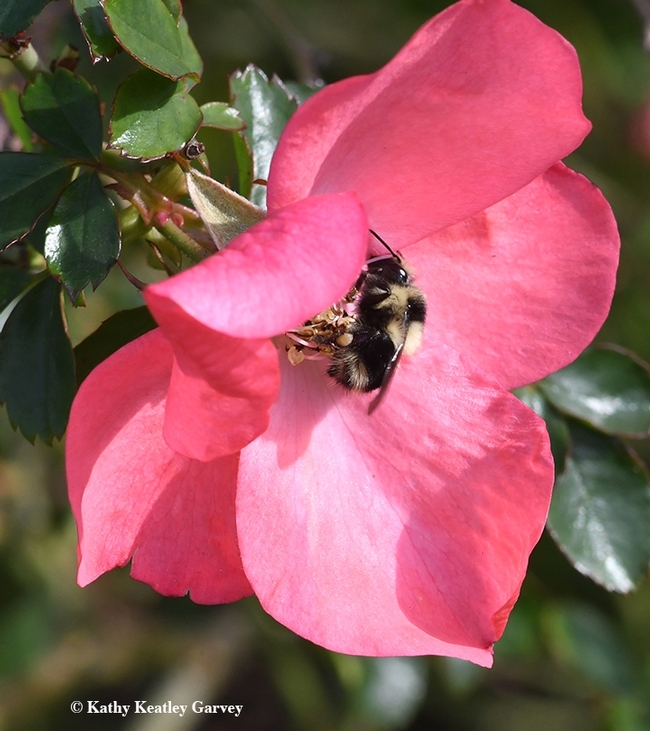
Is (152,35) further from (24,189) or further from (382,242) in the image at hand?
(382,242)

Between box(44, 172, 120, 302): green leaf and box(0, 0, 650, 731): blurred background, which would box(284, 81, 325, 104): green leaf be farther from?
box(44, 172, 120, 302): green leaf

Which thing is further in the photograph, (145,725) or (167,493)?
(145,725)

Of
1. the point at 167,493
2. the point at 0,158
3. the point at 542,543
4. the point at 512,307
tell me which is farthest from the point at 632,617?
the point at 0,158

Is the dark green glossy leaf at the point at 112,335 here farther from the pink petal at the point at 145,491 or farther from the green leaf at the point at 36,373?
the pink petal at the point at 145,491

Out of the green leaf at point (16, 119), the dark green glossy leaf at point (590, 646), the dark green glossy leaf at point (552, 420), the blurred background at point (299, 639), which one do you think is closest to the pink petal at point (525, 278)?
the dark green glossy leaf at point (552, 420)

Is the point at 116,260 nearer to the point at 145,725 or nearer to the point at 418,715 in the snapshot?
the point at 145,725

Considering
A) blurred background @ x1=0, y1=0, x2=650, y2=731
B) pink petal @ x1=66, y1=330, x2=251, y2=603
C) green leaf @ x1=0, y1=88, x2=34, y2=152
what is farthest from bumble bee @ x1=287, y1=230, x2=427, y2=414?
blurred background @ x1=0, y1=0, x2=650, y2=731
